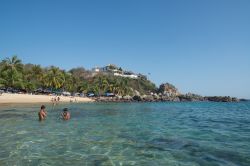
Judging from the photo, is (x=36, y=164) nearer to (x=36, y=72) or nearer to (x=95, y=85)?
(x=36, y=72)

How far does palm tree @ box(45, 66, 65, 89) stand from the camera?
100.0 m

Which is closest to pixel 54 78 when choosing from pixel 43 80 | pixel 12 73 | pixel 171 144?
pixel 43 80

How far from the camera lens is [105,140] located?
17.3 meters

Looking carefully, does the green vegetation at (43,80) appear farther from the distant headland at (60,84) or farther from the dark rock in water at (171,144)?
the dark rock in water at (171,144)

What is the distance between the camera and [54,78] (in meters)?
100

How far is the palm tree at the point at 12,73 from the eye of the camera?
257 ft

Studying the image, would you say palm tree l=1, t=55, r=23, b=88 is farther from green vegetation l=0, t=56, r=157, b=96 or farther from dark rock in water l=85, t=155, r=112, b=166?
dark rock in water l=85, t=155, r=112, b=166

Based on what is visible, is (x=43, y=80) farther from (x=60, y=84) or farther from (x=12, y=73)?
(x=12, y=73)

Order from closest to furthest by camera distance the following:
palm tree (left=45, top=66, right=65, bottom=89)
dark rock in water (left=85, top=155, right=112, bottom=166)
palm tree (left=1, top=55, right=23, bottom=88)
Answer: dark rock in water (left=85, top=155, right=112, bottom=166), palm tree (left=1, top=55, right=23, bottom=88), palm tree (left=45, top=66, right=65, bottom=89)

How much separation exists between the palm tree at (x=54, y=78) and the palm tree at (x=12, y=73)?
52.7 ft

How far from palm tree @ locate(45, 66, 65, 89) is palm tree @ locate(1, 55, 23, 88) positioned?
16.1 m

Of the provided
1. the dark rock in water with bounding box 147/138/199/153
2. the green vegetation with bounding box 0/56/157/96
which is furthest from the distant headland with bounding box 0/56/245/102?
the dark rock in water with bounding box 147/138/199/153

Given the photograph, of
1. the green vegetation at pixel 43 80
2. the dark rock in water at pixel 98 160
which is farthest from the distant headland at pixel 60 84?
the dark rock in water at pixel 98 160

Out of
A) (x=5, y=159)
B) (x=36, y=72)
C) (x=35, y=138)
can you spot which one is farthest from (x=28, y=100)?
(x=5, y=159)
